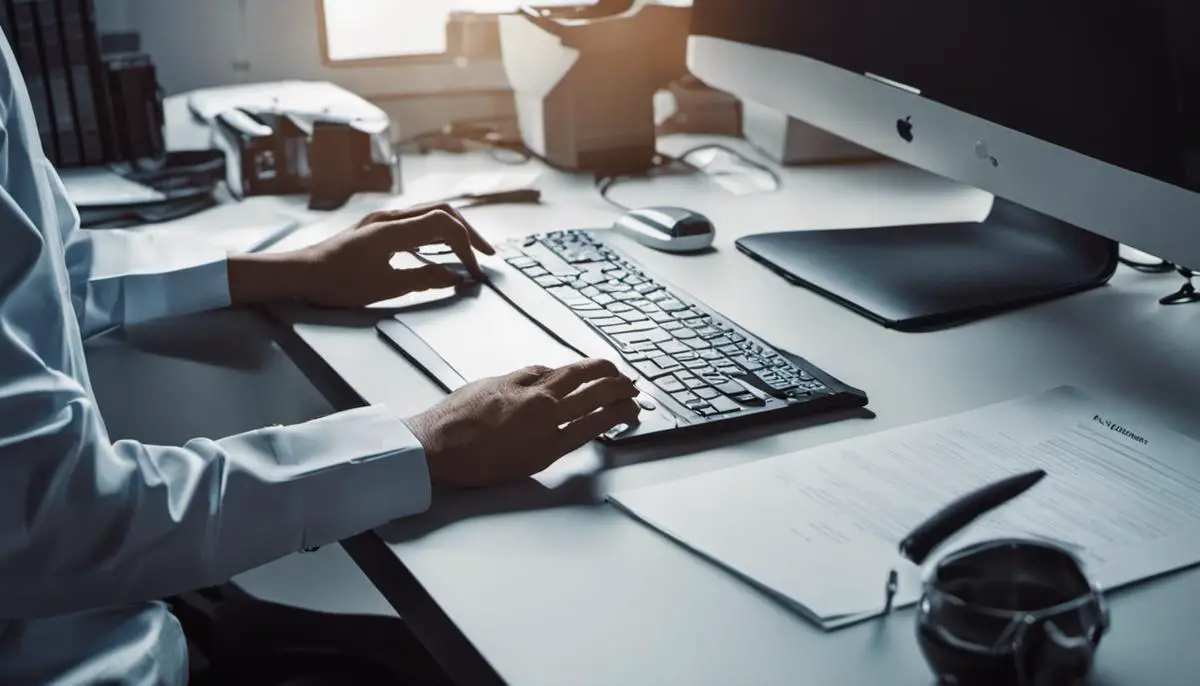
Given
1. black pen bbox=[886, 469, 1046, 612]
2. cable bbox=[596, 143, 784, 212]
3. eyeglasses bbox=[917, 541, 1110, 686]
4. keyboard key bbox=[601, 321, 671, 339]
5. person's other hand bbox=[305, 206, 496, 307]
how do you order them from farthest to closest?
cable bbox=[596, 143, 784, 212] < person's other hand bbox=[305, 206, 496, 307] < keyboard key bbox=[601, 321, 671, 339] < black pen bbox=[886, 469, 1046, 612] < eyeglasses bbox=[917, 541, 1110, 686]

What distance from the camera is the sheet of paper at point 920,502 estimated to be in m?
0.72

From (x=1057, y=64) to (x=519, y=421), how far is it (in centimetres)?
54

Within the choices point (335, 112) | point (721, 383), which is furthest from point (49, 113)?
point (721, 383)

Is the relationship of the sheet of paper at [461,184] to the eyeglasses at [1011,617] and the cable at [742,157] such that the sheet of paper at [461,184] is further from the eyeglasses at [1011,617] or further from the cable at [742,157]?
the eyeglasses at [1011,617]

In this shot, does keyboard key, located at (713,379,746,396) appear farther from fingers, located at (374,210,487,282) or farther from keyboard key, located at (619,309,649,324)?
fingers, located at (374,210,487,282)

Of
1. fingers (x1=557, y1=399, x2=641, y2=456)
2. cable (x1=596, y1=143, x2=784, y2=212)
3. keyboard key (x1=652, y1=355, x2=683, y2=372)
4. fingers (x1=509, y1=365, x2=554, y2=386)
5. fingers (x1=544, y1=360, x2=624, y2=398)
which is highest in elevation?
fingers (x1=544, y1=360, x2=624, y2=398)

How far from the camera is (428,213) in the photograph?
1.25 metres

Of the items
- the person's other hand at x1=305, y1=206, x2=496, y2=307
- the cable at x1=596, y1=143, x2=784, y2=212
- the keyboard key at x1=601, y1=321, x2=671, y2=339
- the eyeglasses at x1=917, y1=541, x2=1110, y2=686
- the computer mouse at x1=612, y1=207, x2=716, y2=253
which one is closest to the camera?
the eyeglasses at x1=917, y1=541, x2=1110, y2=686

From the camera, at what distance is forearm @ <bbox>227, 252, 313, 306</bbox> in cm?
118

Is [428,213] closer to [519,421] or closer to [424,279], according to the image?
[424,279]

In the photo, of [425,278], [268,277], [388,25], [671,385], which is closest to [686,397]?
[671,385]

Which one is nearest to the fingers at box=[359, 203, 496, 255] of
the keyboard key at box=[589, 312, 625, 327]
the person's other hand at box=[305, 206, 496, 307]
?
the person's other hand at box=[305, 206, 496, 307]

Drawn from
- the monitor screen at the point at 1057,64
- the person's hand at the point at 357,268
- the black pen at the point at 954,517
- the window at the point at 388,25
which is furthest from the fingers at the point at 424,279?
the window at the point at 388,25

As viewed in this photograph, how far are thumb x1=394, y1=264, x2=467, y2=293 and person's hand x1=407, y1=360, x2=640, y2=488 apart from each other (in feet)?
0.99
